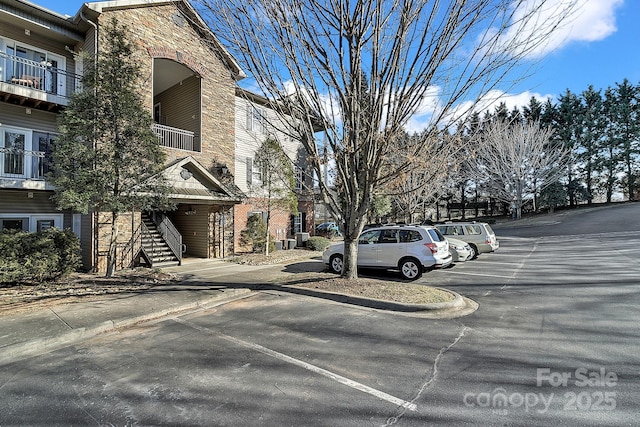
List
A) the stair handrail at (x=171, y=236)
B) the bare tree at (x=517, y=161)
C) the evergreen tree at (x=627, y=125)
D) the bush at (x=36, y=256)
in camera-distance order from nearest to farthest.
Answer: the bush at (x=36, y=256)
the stair handrail at (x=171, y=236)
the bare tree at (x=517, y=161)
the evergreen tree at (x=627, y=125)

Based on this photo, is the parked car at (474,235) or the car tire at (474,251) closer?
the car tire at (474,251)

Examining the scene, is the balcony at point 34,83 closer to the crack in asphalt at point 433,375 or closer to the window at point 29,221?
the window at point 29,221

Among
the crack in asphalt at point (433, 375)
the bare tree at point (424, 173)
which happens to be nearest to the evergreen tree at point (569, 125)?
the bare tree at point (424, 173)

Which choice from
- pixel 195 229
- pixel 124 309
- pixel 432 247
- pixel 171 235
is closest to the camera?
pixel 124 309

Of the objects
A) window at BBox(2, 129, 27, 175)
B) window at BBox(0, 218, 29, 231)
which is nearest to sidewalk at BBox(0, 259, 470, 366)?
window at BBox(0, 218, 29, 231)

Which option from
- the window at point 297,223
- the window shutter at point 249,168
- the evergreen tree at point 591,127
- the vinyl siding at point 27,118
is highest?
the evergreen tree at point 591,127

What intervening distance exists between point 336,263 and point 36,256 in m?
8.67

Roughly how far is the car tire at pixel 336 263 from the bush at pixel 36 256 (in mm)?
7924

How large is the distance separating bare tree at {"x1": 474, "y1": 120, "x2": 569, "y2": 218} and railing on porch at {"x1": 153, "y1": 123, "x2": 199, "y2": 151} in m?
25.5

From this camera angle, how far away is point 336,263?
36.0 feet

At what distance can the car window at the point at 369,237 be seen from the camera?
10664 millimetres

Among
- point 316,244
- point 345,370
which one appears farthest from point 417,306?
point 316,244

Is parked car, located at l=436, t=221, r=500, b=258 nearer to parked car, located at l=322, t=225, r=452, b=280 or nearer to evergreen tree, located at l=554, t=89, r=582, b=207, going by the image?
parked car, located at l=322, t=225, r=452, b=280

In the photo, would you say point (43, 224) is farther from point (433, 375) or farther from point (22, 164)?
point (433, 375)
